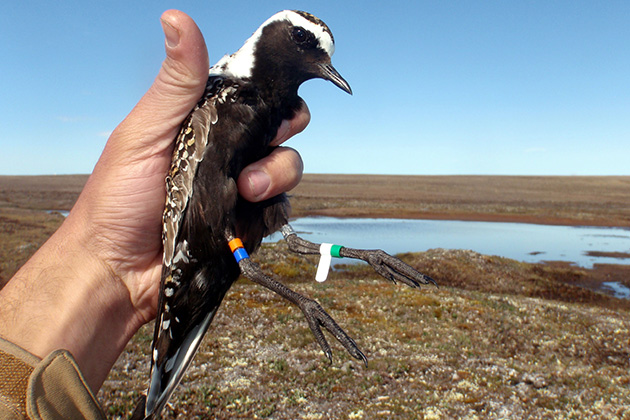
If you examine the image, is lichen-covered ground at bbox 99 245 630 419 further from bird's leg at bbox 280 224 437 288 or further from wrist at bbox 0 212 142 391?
bird's leg at bbox 280 224 437 288

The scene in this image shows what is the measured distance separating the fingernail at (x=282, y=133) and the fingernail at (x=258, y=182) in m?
0.42

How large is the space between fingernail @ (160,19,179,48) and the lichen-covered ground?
7.43 meters

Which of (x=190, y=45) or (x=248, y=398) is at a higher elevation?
(x=190, y=45)

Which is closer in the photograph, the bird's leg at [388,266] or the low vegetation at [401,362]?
the bird's leg at [388,266]

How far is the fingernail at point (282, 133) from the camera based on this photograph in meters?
3.94

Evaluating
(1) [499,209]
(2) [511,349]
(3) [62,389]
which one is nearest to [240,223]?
(3) [62,389]

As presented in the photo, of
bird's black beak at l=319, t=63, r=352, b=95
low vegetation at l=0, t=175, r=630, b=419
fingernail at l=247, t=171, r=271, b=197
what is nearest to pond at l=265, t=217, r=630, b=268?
low vegetation at l=0, t=175, r=630, b=419

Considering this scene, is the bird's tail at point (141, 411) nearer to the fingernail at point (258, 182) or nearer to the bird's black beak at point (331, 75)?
the fingernail at point (258, 182)

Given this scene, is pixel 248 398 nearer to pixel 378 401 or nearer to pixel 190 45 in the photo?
pixel 378 401

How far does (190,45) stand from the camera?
3271 millimetres

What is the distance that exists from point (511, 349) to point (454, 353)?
82.4 inches

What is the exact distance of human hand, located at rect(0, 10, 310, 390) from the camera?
3154mm

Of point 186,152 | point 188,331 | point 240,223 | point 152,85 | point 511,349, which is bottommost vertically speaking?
point 511,349

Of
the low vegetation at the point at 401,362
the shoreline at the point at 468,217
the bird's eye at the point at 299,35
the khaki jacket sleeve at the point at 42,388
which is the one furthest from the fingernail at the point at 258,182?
the shoreline at the point at 468,217
